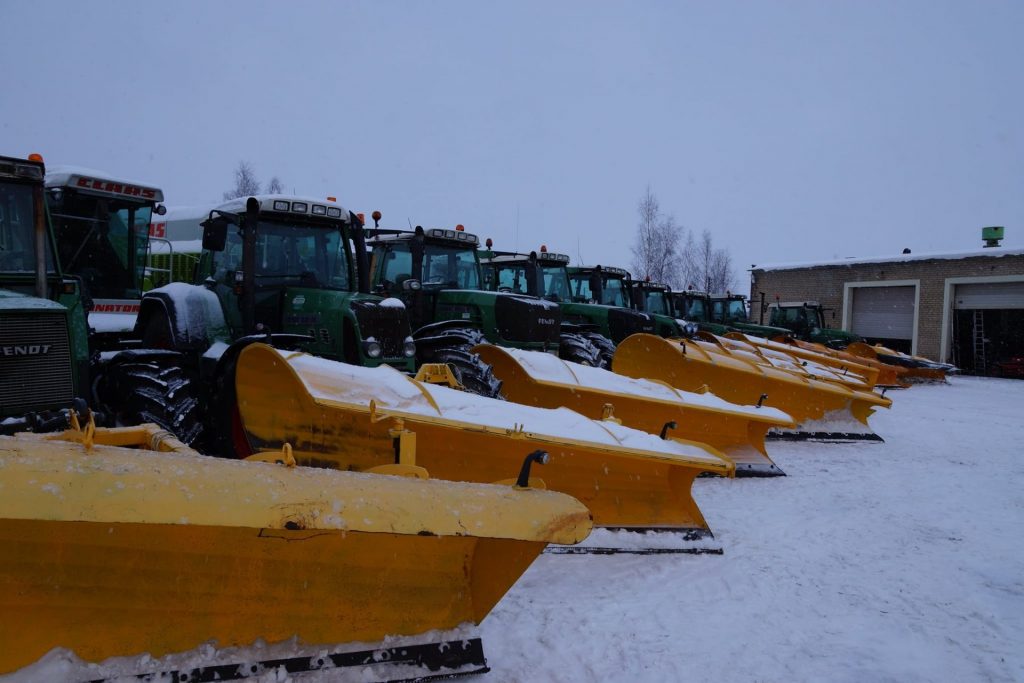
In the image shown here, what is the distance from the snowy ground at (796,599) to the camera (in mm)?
2861

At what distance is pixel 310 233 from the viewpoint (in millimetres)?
5844

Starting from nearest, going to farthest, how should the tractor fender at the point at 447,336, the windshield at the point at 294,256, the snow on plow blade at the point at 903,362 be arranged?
the windshield at the point at 294,256
the tractor fender at the point at 447,336
the snow on plow blade at the point at 903,362

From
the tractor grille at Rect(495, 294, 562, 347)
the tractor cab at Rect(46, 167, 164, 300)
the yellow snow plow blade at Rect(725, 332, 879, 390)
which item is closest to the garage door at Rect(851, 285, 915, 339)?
the yellow snow plow blade at Rect(725, 332, 879, 390)

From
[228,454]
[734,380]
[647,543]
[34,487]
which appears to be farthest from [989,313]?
[34,487]

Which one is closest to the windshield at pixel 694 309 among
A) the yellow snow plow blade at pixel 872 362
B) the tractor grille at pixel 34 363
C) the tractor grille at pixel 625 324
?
the yellow snow plow blade at pixel 872 362

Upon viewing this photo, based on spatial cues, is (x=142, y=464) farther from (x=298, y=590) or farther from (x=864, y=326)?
(x=864, y=326)

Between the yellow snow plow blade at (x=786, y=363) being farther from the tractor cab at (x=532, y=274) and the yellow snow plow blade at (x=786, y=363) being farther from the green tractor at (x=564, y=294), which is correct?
the tractor cab at (x=532, y=274)

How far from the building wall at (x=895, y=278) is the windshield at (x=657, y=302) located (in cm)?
1066

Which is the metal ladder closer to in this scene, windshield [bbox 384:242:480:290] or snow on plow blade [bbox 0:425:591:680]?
windshield [bbox 384:242:480:290]

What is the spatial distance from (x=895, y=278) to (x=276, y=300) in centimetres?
2688

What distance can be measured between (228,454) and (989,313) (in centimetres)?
2854

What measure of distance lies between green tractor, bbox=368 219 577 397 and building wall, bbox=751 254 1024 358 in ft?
61.0

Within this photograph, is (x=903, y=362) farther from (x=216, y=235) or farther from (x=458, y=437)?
(x=216, y=235)

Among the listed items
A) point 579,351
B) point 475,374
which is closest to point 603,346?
point 579,351
